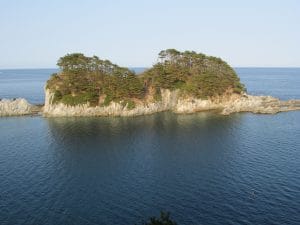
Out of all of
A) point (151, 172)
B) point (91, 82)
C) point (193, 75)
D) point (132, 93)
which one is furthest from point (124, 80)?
point (151, 172)

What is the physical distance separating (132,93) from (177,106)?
17977 mm

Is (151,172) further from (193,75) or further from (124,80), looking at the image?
(193,75)

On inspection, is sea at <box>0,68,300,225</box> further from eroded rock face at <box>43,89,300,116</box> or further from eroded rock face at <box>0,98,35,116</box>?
eroded rock face at <box>0,98,35,116</box>

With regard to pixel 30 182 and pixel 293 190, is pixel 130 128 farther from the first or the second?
pixel 293 190

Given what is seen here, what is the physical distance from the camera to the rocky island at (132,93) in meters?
123

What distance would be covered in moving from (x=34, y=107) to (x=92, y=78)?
93.3 feet

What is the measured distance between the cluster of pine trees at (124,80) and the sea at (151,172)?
18131 millimetres

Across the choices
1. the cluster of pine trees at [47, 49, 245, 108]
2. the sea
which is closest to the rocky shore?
the cluster of pine trees at [47, 49, 245, 108]

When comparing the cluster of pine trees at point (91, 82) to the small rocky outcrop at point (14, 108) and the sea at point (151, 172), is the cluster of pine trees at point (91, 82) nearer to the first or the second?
the small rocky outcrop at point (14, 108)

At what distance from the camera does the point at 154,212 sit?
160ft

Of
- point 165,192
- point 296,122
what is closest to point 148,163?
point 165,192

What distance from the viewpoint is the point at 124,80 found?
414 feet

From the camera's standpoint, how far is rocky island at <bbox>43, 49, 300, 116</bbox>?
4833 inches

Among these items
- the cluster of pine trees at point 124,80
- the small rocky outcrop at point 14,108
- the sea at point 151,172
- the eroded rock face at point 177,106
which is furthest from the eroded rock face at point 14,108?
the sea at point 151,172
